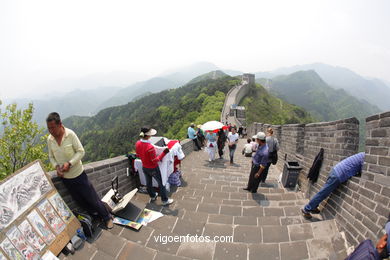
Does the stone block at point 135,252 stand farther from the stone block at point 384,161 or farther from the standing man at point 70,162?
the stone block at point 384,161

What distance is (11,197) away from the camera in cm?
205

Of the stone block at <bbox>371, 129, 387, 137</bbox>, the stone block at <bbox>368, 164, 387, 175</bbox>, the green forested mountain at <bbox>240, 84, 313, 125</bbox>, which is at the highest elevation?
the stone block at <bbox>371, 129, 387, 137</bbox>

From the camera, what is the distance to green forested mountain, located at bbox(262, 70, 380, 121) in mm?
112438

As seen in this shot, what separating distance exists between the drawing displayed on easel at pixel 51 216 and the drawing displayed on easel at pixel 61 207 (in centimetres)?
5

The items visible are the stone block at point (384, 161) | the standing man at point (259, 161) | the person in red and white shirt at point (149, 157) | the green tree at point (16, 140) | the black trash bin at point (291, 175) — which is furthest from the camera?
the green tree at point (16, 140)

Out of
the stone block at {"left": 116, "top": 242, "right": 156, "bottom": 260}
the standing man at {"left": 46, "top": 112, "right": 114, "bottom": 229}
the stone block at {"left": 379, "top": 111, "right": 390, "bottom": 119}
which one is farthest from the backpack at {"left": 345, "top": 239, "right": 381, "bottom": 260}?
the standing man at {"left": 46, "top": 112, "right": 114, "bottom": 229}

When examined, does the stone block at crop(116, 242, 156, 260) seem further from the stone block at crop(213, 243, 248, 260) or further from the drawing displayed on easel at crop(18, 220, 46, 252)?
the drawing displayed on easel at crop(18, 220, 46, 252)

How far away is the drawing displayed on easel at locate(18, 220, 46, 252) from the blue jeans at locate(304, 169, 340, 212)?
3.93 meters

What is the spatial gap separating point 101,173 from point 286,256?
10.7 ft

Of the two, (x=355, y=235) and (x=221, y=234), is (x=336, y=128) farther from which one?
(x=221, y=234)

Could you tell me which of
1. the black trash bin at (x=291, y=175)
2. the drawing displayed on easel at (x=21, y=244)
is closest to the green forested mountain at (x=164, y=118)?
the black trash bin at (x=291, y=175)

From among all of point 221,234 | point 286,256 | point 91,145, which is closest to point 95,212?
point 221,234

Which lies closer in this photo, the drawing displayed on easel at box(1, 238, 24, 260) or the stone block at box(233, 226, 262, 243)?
the drawing displayed on easel at box(1, 238, 24, 260)

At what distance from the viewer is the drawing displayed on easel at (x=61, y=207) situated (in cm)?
251
